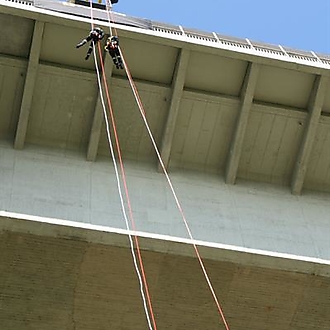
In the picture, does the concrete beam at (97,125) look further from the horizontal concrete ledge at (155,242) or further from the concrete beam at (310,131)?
the concrete beam at (310,131)

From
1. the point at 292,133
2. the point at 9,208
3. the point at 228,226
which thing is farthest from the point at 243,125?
the point at 9,208

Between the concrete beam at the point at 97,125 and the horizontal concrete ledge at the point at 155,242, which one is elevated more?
the concrete beam at the point at 97,125

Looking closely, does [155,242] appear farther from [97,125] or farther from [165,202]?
[97,125]

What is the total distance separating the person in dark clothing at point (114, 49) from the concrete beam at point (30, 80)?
4.09ft

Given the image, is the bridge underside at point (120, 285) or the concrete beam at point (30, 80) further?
the concrete beam at point (30, 80)

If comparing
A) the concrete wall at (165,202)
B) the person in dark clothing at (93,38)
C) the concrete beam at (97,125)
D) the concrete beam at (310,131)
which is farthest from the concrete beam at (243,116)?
the person in dark clothing at (93,38)

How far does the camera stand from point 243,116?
42.7 ft

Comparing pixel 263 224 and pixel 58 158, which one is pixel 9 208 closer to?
pixel 58 158

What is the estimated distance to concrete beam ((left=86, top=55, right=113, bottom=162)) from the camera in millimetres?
12633

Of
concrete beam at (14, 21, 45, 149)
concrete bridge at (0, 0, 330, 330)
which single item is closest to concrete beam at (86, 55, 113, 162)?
concrete bridge at (0, 0, 330, 330)

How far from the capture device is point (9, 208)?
Result: 11.4 m

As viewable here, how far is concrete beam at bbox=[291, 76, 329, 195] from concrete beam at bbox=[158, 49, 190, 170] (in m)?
2.23

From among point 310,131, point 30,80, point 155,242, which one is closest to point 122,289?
point 155,242

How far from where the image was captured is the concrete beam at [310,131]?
13.1 meters
